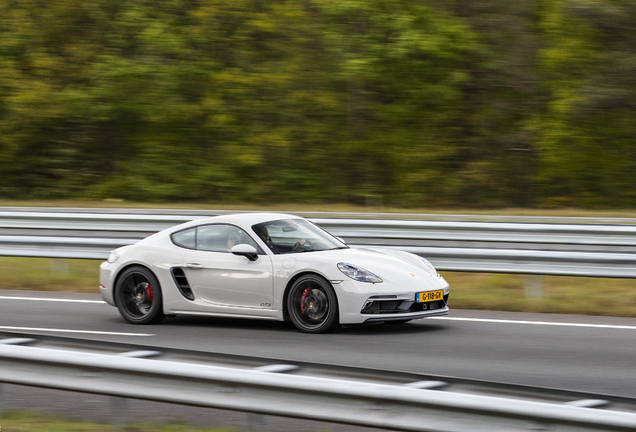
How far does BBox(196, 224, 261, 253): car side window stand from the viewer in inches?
364

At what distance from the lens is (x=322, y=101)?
2952 centimetres

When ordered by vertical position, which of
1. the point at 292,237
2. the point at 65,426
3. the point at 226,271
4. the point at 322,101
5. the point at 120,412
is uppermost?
the point at 322,101

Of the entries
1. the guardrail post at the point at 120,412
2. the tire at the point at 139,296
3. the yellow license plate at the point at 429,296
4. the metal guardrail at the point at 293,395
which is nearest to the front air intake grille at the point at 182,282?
the tire at the point at 139,296

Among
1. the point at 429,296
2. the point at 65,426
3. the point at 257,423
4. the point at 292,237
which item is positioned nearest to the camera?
the point at 257,423

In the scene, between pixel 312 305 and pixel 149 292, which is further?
pixel 149 292

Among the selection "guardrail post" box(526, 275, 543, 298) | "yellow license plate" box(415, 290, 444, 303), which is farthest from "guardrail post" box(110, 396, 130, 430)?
"guardrail post" box(526, 275, 543, 298)

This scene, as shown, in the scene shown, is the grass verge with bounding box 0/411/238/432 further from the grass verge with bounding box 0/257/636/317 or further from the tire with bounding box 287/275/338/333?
the grass verge with bounding box 0/257/636/317

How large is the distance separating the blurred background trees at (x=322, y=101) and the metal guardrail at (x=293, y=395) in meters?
23.4

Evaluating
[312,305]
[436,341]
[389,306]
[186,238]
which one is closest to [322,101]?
[186,238]

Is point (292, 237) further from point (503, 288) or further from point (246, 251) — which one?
point (503, 288)

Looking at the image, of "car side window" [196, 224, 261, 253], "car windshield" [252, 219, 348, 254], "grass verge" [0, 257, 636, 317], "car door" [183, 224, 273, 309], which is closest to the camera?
"car door" [183, 224, 273, 309]

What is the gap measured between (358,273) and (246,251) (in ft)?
3.87

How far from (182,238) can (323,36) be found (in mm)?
20262

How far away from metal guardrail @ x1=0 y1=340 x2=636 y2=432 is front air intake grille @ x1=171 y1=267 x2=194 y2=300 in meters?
4.09
